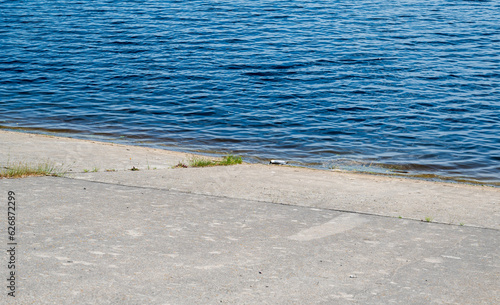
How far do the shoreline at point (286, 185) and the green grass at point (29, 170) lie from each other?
18 centimetres

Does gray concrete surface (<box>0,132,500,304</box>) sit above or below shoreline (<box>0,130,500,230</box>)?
above

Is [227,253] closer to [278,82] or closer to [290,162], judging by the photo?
[290,162]

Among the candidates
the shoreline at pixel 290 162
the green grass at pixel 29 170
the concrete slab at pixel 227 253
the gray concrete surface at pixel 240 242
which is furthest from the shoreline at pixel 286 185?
the shoreline at pixel 290 162

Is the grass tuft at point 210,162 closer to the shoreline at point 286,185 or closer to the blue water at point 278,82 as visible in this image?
the shoreline at point 286,185

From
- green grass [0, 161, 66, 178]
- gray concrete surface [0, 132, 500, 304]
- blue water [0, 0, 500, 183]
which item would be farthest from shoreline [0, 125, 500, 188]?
green grass [0, 161, 66, 178]

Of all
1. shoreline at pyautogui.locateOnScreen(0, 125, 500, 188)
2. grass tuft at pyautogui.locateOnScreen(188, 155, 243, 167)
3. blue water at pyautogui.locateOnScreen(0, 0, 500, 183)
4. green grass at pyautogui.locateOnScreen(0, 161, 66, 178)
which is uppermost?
green grass at pyautogui.locateOnScreen(0, 161, 66, 178)

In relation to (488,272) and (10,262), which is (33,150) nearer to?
(10,262)

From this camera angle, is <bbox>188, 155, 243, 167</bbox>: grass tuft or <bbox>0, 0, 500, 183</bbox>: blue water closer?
<bbox>188, 155, 243, 167</bbox>: grass tuft

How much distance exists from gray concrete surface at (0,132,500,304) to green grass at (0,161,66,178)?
8.8 inches

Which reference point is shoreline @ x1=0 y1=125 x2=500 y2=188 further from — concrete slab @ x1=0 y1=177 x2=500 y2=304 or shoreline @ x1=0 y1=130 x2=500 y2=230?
concrete slab @ x1=0 y1=177 x2=500 y2=304

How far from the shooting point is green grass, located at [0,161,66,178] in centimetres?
694

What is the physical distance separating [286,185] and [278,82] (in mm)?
10476

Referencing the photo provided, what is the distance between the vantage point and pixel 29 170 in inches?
280

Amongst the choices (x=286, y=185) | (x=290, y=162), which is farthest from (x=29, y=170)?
(x=290, y=162)
